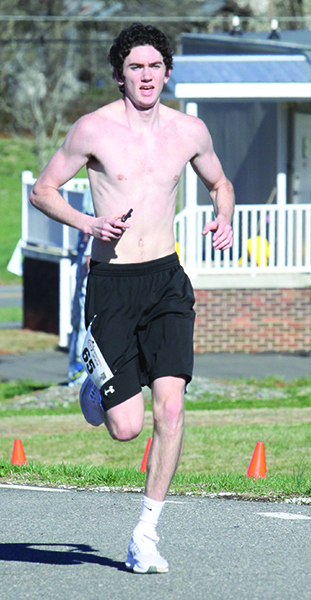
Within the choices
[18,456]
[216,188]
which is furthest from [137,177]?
[18,456]

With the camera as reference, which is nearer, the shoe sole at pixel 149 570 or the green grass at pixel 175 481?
the shoe sole at pixel 149 570

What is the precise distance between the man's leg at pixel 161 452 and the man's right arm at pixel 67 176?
0.74 m

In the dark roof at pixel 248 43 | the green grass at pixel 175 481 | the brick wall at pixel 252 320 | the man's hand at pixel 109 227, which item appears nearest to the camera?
the man's hand at pixel 109 227

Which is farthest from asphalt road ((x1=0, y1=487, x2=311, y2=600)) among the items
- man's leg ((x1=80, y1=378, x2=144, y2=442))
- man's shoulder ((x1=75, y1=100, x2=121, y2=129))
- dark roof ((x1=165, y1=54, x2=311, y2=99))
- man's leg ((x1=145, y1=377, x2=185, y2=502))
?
dark roof ((x1=165, y1=54, x2=311, y2=99))

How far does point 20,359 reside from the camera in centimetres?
1603

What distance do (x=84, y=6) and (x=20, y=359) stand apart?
3591 centimetres

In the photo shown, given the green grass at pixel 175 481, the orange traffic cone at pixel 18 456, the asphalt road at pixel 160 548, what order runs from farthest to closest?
the orange traffic cone at pixel 18 456 → the green grass at pixel 175 481 → the asphalt road at pixel 160 548

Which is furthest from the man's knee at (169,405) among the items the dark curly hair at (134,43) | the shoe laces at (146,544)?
the dark curly hair at (134,43)

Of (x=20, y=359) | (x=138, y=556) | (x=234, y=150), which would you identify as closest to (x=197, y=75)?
(x=234, y=150)

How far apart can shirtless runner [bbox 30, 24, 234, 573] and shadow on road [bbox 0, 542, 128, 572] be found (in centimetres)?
41

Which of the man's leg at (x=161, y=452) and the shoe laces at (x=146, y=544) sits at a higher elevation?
the man's leg at (x=161, y=452)

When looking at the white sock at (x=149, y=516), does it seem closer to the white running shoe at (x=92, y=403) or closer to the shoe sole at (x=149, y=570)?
the shoe sole at (x=149, y=570)

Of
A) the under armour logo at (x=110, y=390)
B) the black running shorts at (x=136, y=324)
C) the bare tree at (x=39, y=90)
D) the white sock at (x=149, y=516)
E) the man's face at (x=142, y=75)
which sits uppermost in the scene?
the bare tree at (x=39, y=90)

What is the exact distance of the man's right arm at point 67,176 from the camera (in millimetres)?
4523
